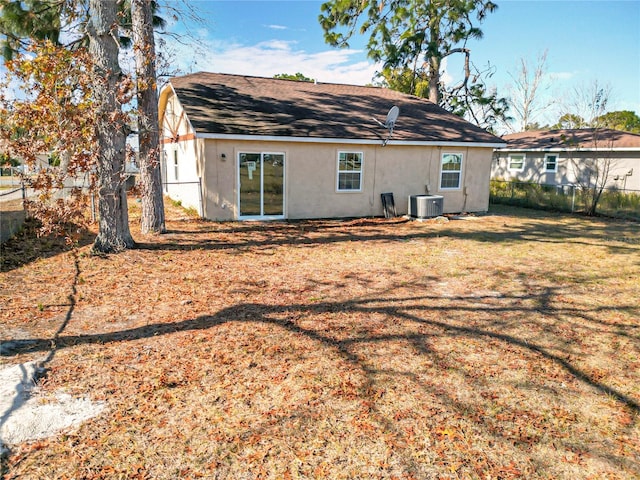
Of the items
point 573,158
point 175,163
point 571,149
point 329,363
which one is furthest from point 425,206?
point 573,158

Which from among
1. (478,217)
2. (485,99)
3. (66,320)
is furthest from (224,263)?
(485,99)

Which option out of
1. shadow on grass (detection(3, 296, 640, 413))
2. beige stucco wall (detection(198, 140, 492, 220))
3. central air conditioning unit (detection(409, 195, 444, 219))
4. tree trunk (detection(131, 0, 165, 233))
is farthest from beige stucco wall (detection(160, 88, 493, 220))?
shadow on grass (detection(3, 296, 640, 413))

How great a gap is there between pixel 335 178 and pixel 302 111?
2.89 meters

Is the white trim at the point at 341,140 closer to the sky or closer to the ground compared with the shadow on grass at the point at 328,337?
closer to the sky

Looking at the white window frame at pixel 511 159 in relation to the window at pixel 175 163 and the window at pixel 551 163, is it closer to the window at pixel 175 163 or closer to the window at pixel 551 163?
the window at pixel 551 163

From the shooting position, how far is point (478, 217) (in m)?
16.0

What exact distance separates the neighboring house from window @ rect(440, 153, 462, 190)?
6.10 m

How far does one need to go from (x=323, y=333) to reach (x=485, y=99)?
84.4 ft

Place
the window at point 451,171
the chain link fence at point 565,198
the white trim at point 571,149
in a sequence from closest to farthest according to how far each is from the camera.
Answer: the window at point 451,171
the chain link fence at point 565,198
the white trim at point 571,149

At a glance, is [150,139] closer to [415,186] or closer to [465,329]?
[465,329]

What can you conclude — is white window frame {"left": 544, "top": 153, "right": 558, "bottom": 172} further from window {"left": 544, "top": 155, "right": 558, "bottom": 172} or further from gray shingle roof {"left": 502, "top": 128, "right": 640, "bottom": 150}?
gray shingle roof {"left": 502, "top": 128, "right": 640, "bottom": 150}

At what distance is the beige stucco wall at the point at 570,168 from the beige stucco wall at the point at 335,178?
6.43m

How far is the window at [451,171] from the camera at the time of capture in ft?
53.2

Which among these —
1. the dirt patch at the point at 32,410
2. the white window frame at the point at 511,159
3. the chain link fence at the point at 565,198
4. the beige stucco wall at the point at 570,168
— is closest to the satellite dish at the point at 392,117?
Answer: the chain link fence at the point at 565,198
